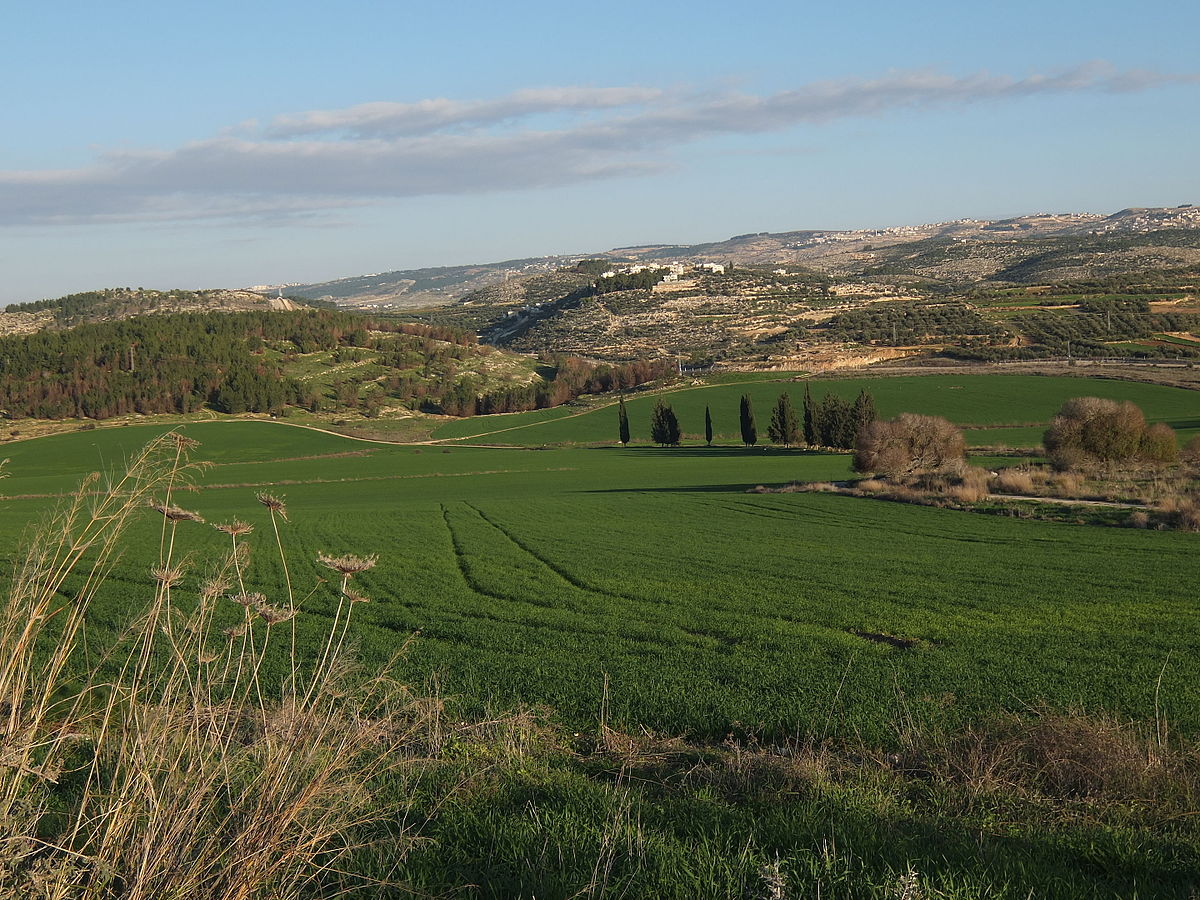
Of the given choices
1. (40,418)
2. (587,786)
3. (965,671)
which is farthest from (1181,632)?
(40,418)

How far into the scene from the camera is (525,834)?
545 cm

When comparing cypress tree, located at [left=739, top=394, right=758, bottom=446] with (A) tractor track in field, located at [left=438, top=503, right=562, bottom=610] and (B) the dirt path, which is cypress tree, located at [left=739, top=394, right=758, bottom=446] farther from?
(A) tractor track in field, located at [left=438, top=503, right=562, bottom=610]

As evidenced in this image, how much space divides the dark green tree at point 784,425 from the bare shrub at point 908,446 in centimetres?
2926

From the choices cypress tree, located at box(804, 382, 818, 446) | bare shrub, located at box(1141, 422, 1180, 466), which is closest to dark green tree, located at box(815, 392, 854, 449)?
cypress tree, located at box(804, 382, 818, 446)

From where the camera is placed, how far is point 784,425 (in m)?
83.4

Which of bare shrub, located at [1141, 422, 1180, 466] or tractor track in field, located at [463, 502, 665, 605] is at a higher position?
tractor track in field, located at [463, 502, 665, 605]

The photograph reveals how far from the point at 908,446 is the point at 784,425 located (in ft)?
101

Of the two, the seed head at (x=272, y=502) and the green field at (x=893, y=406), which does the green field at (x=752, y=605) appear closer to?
the seed head at (x=272, y=502)

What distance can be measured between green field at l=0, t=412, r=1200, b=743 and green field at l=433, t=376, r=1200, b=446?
143 feet

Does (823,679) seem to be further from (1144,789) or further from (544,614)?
(544,614)

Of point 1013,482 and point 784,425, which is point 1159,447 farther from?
point 784,425

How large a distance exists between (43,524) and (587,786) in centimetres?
408

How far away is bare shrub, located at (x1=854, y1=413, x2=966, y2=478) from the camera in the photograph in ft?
171

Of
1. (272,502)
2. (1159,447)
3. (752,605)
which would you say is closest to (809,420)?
(1159,447)
